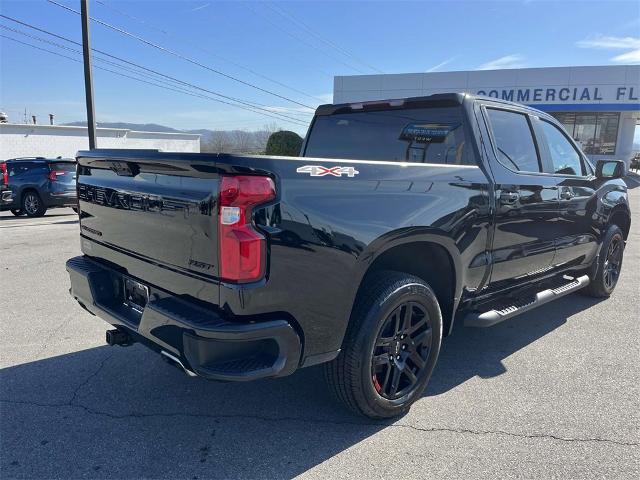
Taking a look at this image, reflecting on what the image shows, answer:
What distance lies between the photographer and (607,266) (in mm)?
5574

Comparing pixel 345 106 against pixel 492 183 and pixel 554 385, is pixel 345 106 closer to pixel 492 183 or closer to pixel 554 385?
pixel 492 183

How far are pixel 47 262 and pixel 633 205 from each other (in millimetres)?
18566

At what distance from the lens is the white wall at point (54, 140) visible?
2569 cm

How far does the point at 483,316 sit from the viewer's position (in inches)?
138

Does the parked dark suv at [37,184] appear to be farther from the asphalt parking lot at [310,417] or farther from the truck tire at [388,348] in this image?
the truck tire at [388,348]

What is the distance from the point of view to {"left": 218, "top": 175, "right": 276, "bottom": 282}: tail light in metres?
2.17

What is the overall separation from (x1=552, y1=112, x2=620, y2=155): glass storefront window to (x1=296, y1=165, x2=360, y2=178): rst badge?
1146 inches

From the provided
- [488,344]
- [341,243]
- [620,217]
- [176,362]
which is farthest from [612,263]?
[176,362]

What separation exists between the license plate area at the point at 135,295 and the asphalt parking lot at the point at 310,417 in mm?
702

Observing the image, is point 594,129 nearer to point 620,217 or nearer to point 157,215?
point 620,217

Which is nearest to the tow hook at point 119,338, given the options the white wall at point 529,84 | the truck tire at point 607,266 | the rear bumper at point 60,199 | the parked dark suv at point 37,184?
the truck tire at point 607,266


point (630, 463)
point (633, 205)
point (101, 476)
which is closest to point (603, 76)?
point (633, 205)

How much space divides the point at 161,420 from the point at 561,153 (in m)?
4.07

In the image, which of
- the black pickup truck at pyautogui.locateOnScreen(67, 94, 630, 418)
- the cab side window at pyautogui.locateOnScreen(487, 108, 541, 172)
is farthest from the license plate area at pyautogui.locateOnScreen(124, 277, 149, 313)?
the cab side window at pyautogui.locateOnScreen(487, 108, 541, 172)
